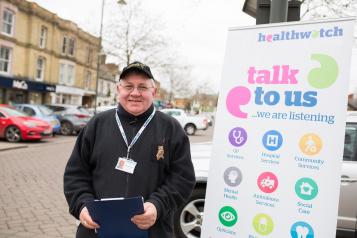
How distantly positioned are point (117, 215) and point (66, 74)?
34.7m

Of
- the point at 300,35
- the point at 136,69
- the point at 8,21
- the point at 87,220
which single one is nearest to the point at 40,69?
the point at 8,21

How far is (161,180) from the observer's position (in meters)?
2.34

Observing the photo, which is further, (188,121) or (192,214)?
(188,121)

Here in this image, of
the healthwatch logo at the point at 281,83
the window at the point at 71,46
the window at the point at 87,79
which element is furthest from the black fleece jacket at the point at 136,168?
the window at the point at 87,79

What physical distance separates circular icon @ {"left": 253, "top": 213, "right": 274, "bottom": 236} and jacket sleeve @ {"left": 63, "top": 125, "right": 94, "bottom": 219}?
127 cm

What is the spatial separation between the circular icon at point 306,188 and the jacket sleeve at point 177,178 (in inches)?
32.0

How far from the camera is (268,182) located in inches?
107

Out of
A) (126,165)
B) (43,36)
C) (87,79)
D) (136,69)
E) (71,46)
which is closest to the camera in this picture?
(126,165)

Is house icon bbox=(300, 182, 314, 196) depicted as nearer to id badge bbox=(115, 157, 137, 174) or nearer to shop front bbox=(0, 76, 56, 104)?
id badge bbox=(115, 157, 137, 174)

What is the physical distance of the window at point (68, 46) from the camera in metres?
33.9

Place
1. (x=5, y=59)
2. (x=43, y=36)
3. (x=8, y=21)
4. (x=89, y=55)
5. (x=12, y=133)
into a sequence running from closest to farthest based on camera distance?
(x=12, y=133) → (x=8, y=21) → (x=5, y=59) → (x=43, y=36) → (x=89, y=55)

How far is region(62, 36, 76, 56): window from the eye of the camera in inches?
1336

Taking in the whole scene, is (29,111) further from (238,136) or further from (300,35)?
(300,35)

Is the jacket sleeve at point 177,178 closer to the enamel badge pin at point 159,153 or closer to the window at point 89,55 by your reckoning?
the enamel badge pin at point 159,153
